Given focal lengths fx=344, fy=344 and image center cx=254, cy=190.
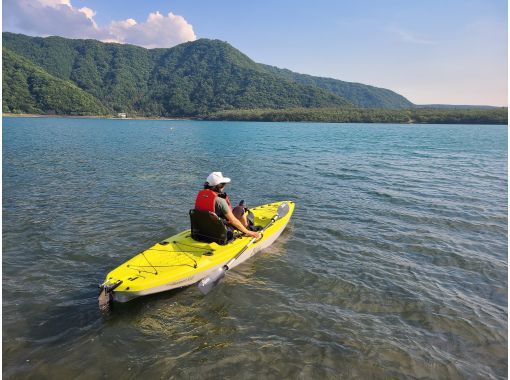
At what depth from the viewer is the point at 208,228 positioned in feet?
31.0

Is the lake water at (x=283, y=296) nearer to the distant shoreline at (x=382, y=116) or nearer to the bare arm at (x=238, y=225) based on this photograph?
the bare arm at (x=238, y=225)

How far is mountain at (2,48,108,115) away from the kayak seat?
7260 inches

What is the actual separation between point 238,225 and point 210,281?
6.85 feet

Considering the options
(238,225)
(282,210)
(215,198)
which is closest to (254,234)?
(238,225)

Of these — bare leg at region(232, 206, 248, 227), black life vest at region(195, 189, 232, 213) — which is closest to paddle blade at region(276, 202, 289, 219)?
bare leg at region(232, 206, 248, 227)

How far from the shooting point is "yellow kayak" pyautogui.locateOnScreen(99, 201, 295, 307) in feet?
24.6

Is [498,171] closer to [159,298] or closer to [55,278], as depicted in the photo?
[159,298]

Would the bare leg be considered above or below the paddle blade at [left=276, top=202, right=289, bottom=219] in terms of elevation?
above

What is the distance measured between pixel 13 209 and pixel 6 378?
11289mm

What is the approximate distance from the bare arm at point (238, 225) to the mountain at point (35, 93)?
185m

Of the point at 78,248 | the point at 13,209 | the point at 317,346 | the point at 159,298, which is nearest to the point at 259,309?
the point at 317,346

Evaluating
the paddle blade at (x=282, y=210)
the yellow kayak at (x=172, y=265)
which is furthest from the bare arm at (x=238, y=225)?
the paddle blade at (x=282, y=210)

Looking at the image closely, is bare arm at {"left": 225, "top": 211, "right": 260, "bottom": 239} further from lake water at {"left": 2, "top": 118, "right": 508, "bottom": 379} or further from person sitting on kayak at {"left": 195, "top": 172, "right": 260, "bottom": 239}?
lake water at {"left": 2, "top": 118, "right": 508, "bottom": 379}

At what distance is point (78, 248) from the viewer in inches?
432
